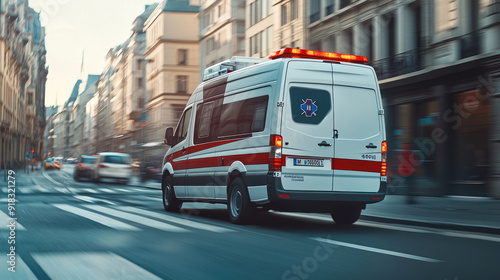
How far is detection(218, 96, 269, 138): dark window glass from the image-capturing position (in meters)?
10.6

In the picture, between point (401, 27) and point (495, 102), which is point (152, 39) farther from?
point (495, 102)

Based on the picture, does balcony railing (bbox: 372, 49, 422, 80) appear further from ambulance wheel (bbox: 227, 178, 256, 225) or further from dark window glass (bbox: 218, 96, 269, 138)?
ambulance wheel (bbox: 227, 178, 256, 225)

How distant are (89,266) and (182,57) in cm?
6207

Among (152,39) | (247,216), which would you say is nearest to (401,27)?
(247,216)

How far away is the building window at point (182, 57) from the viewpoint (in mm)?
67250

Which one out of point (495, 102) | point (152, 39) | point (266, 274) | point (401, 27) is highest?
point (152, 39)

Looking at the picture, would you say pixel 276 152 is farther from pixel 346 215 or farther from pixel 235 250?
pixel 235 250

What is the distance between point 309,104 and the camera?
10.4m

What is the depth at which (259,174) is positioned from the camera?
1042 cm

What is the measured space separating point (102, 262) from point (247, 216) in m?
4.37

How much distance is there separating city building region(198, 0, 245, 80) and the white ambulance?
3962 cm

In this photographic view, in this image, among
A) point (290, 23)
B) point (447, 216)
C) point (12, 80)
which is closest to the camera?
point (447, 216)

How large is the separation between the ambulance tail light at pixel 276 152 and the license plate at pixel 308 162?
10.6 inches

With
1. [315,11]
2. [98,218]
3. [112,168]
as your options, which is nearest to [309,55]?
[98,218]
